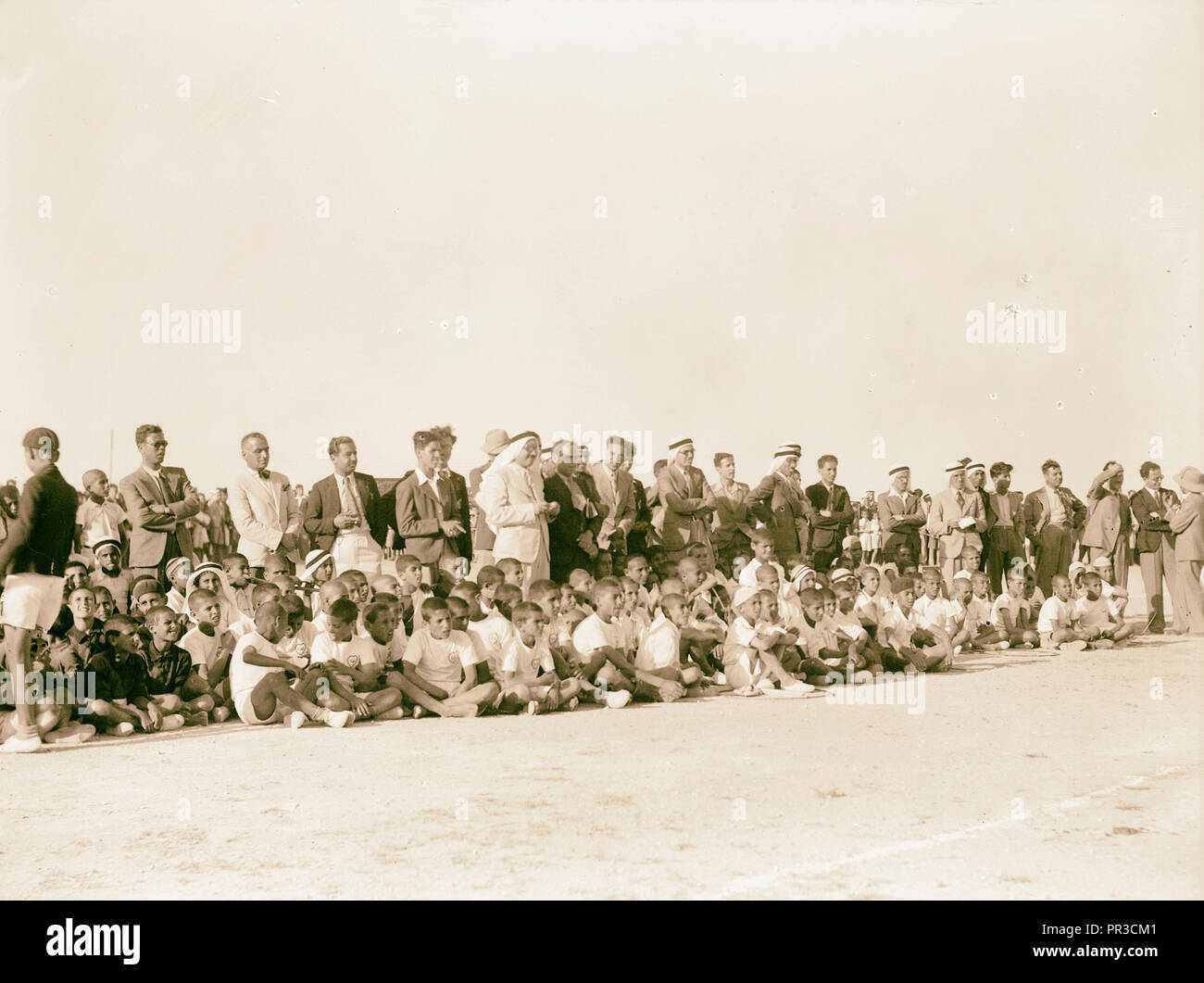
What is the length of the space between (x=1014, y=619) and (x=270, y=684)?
7258 millimetres

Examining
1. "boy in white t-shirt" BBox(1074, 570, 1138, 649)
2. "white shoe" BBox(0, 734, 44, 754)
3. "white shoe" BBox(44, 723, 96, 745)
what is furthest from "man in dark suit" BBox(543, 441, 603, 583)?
"boy in white t-shirt" BBox(1074, 570, 1138, 649)

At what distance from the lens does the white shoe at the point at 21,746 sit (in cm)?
659

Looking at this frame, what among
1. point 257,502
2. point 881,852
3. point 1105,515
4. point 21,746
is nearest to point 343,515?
point 257,502

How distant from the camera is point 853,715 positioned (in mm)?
7840

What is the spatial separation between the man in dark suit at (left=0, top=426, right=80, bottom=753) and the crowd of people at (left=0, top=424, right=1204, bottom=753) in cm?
1

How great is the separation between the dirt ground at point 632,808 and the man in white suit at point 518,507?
1942 millimetres

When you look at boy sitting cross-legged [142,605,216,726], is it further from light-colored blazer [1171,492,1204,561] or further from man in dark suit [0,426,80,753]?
light-colored blazer [1171,492,1204,561]

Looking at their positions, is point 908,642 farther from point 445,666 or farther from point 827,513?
point 445,666

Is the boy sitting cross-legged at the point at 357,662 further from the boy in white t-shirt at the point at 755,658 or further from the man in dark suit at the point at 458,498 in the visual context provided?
the boy in white t-shirt at the point at 755,658

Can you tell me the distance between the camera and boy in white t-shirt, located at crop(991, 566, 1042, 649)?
1153cm

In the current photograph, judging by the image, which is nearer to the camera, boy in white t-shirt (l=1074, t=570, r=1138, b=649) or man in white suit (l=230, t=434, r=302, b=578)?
man in white suit (l=230, t=434, r=302, b=578)

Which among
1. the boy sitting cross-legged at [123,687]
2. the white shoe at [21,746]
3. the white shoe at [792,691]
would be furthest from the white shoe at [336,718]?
the white shoe at [792,691]

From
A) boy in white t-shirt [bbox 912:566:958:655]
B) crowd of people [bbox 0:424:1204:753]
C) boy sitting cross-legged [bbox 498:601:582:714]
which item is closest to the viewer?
crowd of people [bbox 0:424:1204:753]

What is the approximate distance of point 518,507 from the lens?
31.4 ft
